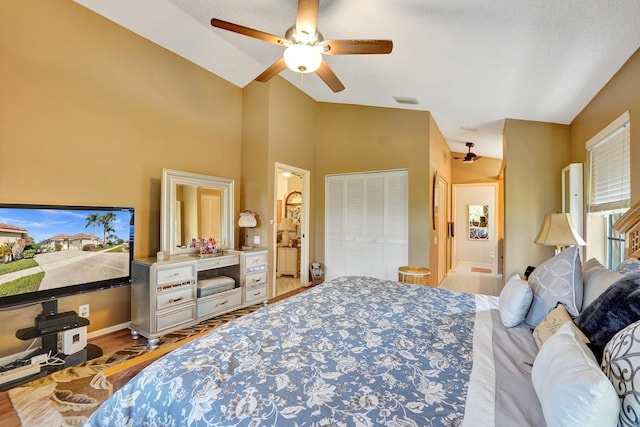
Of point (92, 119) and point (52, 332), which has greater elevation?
point (92, 119)

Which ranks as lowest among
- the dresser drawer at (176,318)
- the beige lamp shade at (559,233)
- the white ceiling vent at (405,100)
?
the dresser drawer at (176,318)

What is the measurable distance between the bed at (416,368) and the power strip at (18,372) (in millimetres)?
1682

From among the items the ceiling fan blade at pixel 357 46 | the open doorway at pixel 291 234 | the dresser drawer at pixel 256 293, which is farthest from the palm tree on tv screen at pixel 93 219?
the ceiling fan blade at pixel 357 46

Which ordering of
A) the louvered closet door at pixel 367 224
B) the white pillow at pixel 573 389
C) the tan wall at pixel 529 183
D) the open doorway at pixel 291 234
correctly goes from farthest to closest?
the open doorway at pixel 291 234, the louvered closet door at pixel 367 224, the tan wall at pixel 529 183, the white pillow at pixel 573 389

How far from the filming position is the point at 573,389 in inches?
27.4

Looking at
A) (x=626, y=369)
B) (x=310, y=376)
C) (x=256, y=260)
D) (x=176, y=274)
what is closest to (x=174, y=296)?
(x=176, y=274)

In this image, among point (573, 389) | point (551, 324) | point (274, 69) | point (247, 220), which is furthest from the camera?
point (247, 220)

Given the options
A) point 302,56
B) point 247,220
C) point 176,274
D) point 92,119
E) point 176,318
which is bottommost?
point 176,318

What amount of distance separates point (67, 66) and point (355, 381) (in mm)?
3510

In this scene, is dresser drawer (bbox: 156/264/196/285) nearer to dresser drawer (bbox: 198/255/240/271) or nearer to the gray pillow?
dresser drawer (bbox: 198/255/240/271)

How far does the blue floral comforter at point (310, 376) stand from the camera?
0.87m

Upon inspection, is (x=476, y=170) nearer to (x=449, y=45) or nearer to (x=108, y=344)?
(x=449, y=45)

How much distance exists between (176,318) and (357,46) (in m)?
3.01

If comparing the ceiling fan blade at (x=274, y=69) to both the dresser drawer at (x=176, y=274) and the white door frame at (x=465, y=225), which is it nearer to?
the dresser drawer at (x=176, y=274)
